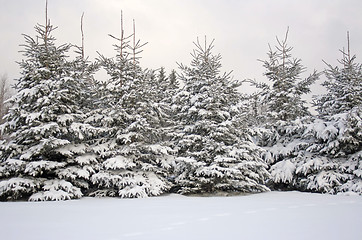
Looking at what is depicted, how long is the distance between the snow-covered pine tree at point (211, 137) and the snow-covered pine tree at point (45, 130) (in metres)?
4.04

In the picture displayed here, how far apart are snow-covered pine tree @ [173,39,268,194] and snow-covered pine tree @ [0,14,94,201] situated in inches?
159

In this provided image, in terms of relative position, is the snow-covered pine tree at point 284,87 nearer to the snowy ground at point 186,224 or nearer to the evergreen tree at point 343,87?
the evergreen tree at point 343,87

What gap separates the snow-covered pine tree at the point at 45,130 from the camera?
8.73 meters

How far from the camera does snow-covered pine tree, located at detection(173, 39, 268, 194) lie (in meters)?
10.2

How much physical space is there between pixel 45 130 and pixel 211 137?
251 inches

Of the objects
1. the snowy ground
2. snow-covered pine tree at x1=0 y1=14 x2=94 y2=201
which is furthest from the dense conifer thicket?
the snowy ground

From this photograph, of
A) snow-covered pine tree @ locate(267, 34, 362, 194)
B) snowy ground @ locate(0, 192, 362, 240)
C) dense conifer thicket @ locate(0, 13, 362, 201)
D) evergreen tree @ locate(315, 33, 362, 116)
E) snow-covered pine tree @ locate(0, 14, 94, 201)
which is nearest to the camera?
snowy ground @ locate(0, 192, 362, 240)

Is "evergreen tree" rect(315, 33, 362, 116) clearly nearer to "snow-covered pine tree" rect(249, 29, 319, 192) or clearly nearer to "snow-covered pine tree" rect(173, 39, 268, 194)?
"snow-covered pine tree" rect(249, 29, 319, 192)

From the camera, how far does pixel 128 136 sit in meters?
9.95

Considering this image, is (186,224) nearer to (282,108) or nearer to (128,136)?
(128,136)

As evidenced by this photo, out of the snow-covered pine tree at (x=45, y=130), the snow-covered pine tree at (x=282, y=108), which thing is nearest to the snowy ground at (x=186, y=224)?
the snow-covered pine tree at (x=45, y=130)

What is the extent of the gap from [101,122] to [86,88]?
1.84m

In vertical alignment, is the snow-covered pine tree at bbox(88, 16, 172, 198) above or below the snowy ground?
above

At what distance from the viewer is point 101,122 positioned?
10617 mm
